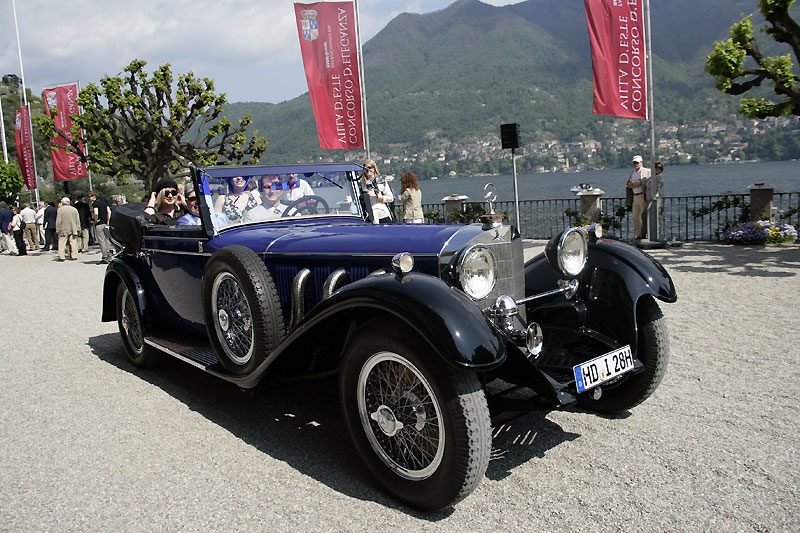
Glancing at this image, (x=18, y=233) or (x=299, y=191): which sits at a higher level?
(x=299, y=191)

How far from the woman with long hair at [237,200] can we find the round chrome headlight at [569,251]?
245cm

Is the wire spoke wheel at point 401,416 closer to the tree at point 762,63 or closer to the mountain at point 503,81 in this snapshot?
the tree at point 762,63

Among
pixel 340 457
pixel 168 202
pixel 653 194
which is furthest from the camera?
pixel 653 194

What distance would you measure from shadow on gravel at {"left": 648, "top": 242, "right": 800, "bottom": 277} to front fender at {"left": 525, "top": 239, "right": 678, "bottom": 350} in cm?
604

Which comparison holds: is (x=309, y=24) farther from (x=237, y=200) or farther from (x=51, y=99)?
(x=51, y=99)

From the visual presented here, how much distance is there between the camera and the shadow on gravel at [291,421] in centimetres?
321

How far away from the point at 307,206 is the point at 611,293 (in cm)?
253

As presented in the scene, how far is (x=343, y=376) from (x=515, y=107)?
105 metres

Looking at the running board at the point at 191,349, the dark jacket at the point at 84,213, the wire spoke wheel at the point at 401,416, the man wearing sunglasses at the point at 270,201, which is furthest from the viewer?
the dark jacket at the point at 84,213

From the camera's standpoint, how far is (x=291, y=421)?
4.09 metres

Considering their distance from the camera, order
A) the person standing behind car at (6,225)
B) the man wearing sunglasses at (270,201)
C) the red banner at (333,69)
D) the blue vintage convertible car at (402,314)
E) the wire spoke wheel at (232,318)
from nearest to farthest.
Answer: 1. the blue vintage convertible car at (402,314)
2. the wire spoke wheel at (232,318)
3. the man wearing sunglasses at (270,201)
4. the red banner at (333,69)
5. the person standing behind car at (6,225)

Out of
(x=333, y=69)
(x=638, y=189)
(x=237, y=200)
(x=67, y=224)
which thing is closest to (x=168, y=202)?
(x=237, y=200)

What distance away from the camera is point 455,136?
8519cm

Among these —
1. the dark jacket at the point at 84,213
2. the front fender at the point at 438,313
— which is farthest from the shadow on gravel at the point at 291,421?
the dark jacket at the point at 84,213
